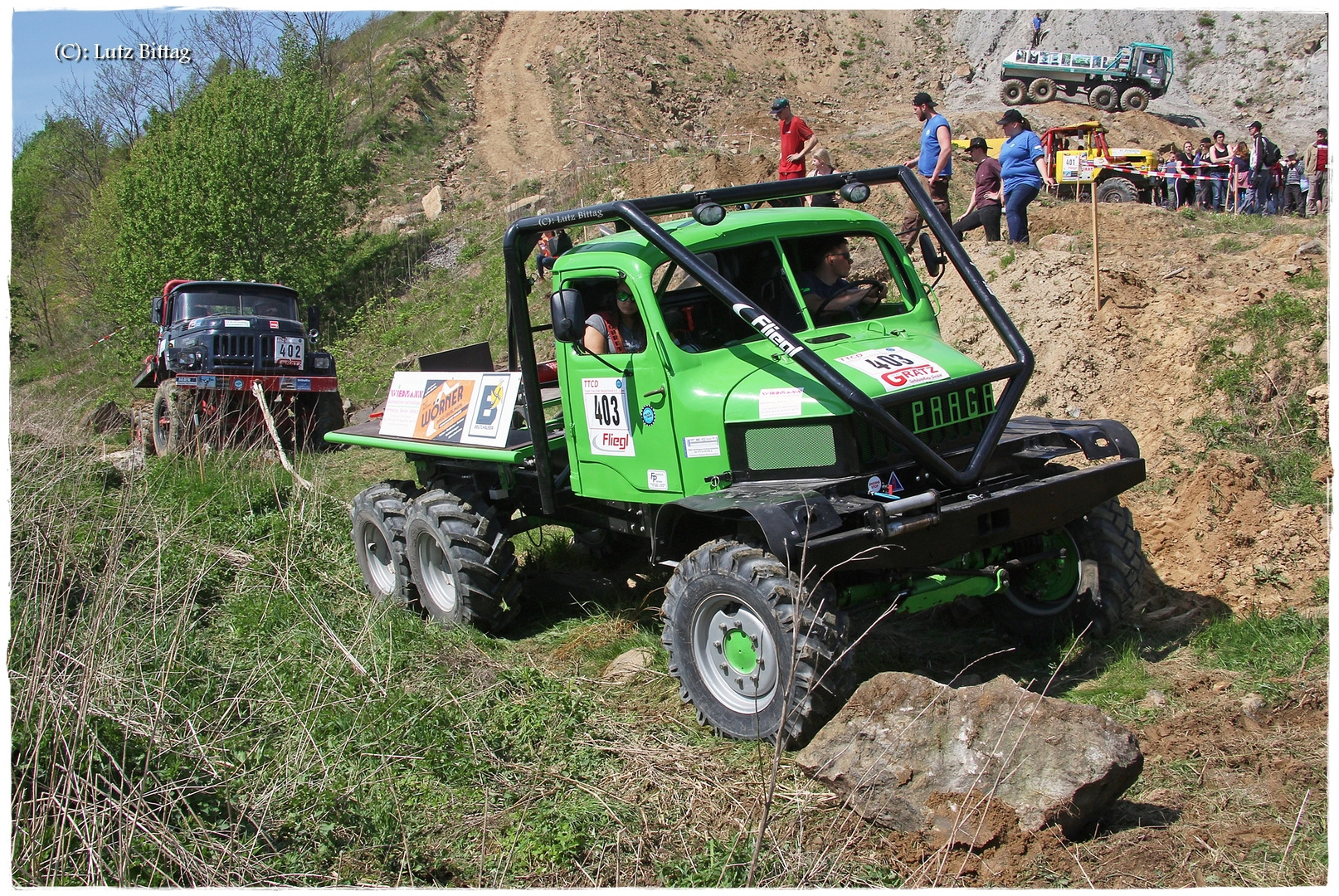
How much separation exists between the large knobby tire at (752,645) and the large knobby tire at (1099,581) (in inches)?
66.4

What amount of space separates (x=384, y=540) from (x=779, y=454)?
3.79 meters

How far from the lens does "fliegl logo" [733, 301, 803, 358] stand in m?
4.97

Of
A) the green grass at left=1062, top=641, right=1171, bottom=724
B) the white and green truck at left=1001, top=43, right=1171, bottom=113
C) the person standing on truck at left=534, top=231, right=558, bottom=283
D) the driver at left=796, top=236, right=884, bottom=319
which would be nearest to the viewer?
the green grass at left=1062, top=641, right=1171, bottom=724

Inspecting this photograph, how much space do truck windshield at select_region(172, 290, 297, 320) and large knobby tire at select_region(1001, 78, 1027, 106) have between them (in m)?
22.4

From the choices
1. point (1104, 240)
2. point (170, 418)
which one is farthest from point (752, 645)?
point (170, 418)

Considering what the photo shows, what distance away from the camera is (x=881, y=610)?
5.31 m

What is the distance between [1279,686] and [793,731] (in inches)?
94.9

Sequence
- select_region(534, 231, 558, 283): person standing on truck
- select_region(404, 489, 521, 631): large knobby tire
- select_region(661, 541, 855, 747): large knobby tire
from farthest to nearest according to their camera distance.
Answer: select_region(404, 489, 521, 631): large knobby tire < select_region(534, 231, 558, 283): person standing on truck < select_region(661, 541, 855, 747): large knobby tire

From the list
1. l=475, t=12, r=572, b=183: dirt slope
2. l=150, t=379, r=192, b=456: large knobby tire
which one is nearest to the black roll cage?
l=150, t=379, r=192, b=456: large knobby tire

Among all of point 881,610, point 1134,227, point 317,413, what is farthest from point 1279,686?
point 317,413

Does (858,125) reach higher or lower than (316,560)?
higher

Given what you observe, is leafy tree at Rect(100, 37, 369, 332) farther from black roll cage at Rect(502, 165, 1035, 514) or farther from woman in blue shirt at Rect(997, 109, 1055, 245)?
black roll cage at Rect(502, 165, 1035, 514)

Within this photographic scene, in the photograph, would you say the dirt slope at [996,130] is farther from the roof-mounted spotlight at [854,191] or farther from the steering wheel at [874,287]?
the roof-mounted spotlight at [854,191]

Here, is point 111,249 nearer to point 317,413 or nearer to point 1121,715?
point 317,413
